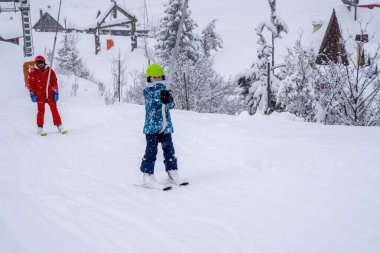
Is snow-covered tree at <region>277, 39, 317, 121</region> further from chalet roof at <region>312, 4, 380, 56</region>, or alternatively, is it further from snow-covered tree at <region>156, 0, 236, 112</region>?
chalet roof at <region>312, 4, 380, 56</region>

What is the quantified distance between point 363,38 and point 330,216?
7.79 meters

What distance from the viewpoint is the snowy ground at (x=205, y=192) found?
3.44m

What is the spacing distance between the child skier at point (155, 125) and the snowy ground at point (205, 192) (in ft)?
0.94

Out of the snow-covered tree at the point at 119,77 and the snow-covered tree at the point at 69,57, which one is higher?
the snow-covered tree at the point at 69,57

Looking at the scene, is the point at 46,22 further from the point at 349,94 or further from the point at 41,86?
the point at 349,94

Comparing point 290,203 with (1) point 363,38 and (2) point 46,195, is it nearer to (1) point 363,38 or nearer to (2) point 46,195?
(2) point 46,195

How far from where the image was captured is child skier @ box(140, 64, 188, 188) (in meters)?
5.02

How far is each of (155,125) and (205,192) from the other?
108 centimetres

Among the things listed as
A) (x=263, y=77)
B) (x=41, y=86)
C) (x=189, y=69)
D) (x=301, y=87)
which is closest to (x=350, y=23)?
(x=189, y=69)

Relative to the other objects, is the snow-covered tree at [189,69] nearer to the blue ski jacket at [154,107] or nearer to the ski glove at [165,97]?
the blue ski jacket at [154,107]

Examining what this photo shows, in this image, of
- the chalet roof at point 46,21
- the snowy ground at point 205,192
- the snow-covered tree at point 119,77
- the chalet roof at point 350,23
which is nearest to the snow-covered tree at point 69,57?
the snow-covered tree at point 119,77

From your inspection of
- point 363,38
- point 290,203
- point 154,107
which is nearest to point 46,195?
point 154,107

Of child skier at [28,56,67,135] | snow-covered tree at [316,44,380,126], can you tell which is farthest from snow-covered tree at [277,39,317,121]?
child skier at [28,56,67,135]

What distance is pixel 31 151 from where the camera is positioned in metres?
7.08
